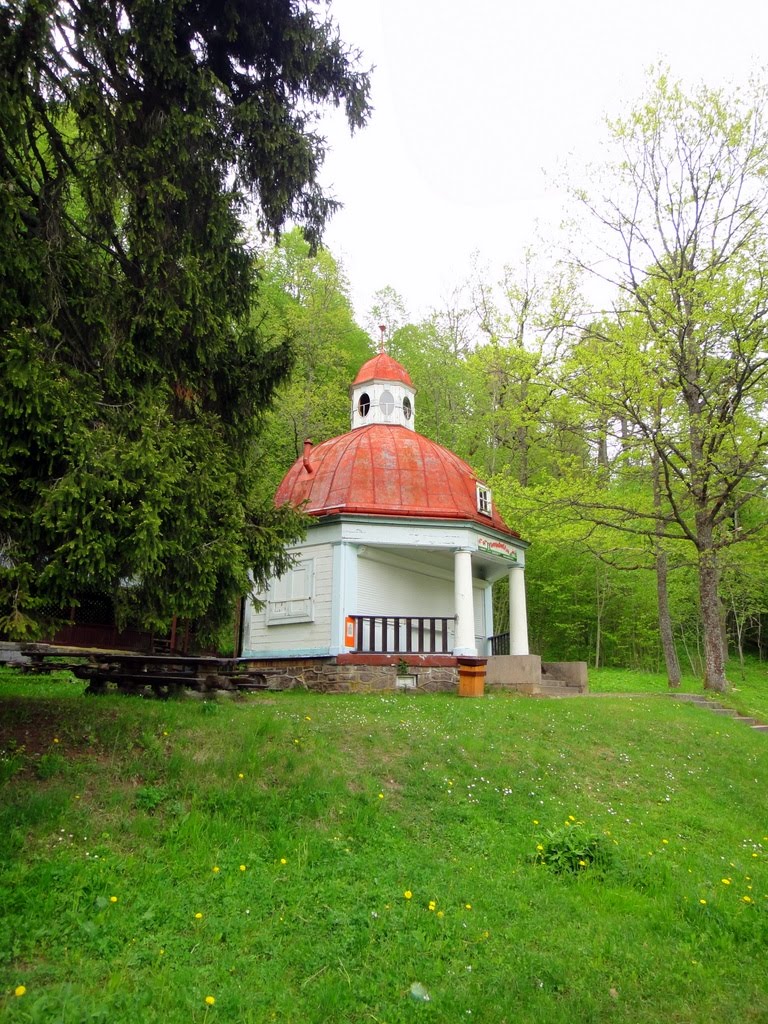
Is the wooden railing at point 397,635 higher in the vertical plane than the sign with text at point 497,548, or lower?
lower

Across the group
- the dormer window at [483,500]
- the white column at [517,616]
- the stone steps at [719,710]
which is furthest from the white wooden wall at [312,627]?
the stone steps at [719,710]

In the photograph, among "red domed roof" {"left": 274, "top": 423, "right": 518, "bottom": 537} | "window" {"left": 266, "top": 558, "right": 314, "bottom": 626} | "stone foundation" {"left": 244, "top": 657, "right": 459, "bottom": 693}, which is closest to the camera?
"stone foundation" {"left": 244, "top": 657, "right": 459, "bottom": 693}

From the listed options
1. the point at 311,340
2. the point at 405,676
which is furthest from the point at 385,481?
the point at 311,340

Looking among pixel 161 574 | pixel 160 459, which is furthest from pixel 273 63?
pixel 161 574

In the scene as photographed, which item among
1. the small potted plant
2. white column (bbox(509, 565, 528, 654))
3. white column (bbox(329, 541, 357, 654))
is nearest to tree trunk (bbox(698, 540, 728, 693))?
white column (bbox(509, 565, 528, 654))

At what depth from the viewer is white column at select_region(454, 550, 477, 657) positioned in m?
14.8

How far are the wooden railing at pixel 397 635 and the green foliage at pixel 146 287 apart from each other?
745 centimetres

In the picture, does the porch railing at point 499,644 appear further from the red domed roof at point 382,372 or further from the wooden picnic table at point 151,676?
the wooden picnic table at point 151,676

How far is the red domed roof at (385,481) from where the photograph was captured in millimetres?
15445

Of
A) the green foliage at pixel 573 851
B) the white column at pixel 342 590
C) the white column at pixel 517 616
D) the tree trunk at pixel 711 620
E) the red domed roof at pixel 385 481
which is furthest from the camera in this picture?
the white column at pixel 517 616

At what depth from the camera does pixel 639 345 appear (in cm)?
1504

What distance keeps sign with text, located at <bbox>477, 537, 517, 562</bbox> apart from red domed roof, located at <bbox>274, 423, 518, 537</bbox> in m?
0.35

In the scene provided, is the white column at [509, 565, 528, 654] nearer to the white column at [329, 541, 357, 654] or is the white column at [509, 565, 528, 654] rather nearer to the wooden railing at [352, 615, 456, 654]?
the wooden railing at [352, 615, 456, 654]

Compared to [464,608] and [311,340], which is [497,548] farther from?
[311,340]
